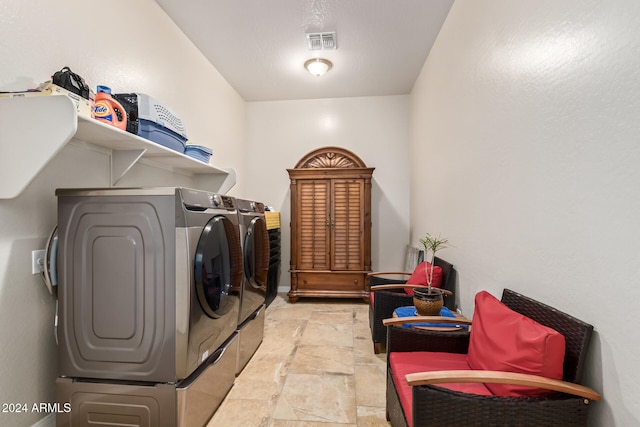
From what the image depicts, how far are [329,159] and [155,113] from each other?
2.73 m

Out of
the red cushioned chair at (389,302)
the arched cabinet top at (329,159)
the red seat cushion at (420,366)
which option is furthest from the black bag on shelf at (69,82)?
the arched cabinet top at (329,159)

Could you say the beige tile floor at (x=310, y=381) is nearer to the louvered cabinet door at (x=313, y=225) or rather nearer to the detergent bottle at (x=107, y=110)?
the louvered cabinet door at (x=313, y=225)

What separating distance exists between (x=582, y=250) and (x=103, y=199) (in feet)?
6.95

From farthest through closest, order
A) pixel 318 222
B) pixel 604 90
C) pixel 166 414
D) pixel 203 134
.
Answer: pixel 318 222
pixel 203 134
pixel 166 414
pixel 604 90

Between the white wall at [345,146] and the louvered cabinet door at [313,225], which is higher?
the white wall at [345,146]

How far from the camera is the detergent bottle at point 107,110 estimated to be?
157cm

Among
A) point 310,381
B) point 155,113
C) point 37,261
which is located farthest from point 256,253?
point 37,261

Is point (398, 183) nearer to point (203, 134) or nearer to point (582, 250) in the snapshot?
point (203, 134)

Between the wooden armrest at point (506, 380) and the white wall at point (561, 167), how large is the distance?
0.29 ft

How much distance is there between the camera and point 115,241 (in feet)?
5.04

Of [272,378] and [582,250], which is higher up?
[582,250]

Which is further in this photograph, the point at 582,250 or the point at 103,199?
the point at 103,199

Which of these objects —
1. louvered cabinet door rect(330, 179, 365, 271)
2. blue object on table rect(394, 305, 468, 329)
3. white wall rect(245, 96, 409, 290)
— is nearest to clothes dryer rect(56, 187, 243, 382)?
blue object on table rect(394, 305, 468, 329)

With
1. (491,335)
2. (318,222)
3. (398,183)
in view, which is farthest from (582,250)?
(398,183)
